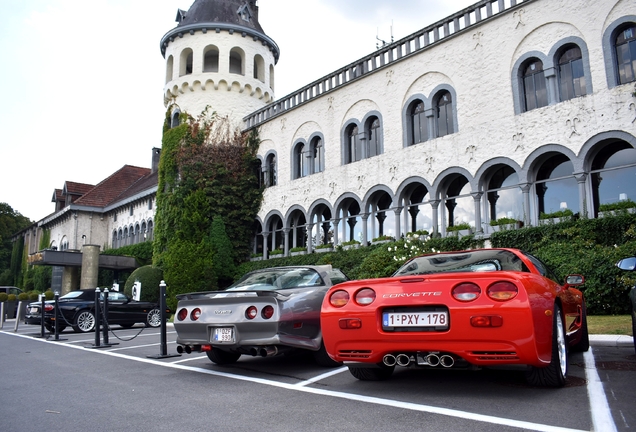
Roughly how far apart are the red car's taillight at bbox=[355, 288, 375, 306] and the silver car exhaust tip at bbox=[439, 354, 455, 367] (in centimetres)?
83

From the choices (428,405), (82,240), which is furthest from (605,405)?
(82,240)

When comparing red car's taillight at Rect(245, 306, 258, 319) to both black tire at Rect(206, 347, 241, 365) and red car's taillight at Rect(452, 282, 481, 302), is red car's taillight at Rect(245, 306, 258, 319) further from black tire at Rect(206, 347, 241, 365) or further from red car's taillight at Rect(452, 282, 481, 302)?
red car's taillight at Rect(452, 282, 481, 302)

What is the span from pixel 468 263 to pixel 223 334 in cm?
300

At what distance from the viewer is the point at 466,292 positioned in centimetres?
445

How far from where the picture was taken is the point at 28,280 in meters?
50.1

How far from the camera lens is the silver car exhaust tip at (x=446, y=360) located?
4.39m

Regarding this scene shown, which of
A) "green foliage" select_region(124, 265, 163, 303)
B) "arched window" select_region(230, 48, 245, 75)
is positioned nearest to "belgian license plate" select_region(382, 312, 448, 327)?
"green foliage" select_region(124, 265, 163, 303)

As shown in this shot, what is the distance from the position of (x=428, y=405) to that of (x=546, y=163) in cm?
1537

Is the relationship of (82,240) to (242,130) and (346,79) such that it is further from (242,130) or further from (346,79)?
(346,79)

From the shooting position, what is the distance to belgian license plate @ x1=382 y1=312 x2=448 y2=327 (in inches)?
175

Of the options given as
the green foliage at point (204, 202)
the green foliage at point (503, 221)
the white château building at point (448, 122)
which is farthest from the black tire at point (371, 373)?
the green foliage at point (204, 202)

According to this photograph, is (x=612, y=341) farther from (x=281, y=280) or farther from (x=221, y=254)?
(x=221, y=254)

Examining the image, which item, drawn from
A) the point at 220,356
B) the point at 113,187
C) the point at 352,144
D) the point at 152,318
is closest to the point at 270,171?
the point at 352,144

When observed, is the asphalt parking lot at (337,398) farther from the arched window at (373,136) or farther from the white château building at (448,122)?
the arched window at (373,136)
